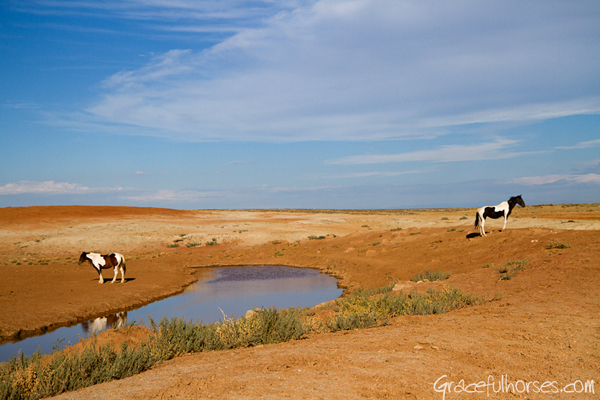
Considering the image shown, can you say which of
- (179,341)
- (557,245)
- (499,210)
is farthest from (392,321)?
(499,210)

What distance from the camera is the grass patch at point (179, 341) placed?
5.41 m

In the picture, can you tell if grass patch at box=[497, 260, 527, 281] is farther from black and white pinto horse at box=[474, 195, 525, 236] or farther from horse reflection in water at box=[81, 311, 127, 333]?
horse reflection in water at box=[81, 311, 127, 333]

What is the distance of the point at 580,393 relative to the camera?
15.6 feet

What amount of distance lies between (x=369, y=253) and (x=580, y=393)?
71.1ft

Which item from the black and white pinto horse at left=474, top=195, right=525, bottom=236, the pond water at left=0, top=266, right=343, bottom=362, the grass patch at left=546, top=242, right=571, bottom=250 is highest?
the black and white pinto horse at left=474, top=195, right=525, bottom=236

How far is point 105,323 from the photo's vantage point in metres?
14.9

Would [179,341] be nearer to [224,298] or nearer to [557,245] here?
[224,298]

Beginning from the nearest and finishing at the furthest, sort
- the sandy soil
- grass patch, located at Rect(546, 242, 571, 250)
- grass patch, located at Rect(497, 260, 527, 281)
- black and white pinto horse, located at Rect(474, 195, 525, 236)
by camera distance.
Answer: the sandy soil, grass patch, located at Rect(497, 260, 527, 281), grass patch, located at Rect(546, 242, 571, 250), black and white pinto horse, located at Rect(474, 195, 525, 236)

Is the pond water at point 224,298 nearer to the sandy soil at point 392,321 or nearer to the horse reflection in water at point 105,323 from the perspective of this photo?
the horse reflection in water at point 105,323

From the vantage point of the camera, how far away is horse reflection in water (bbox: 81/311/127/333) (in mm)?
14137

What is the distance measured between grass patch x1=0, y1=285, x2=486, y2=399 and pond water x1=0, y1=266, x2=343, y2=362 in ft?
14.9

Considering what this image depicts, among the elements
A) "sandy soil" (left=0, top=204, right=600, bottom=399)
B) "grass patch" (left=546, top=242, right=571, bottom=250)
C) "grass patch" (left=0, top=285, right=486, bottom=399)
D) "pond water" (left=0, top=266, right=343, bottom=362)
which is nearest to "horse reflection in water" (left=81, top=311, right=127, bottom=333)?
A: "pond water" (left=0, top=266, right=343, bottom=362)

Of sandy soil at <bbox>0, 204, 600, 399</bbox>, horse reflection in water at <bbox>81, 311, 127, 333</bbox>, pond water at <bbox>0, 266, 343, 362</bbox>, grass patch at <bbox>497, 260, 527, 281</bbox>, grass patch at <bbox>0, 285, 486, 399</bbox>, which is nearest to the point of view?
sandy soil at <bbox>0, 204, 600, 399</bbox>

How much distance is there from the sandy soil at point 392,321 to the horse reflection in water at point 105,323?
0.75m
